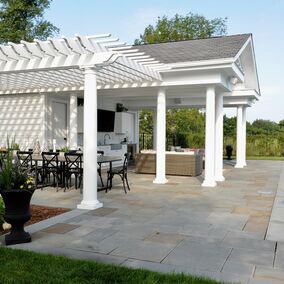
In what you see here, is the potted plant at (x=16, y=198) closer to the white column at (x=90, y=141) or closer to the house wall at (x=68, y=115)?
the white column at (x=90, y=141)

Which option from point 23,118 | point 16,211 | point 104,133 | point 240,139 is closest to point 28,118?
point 23,118

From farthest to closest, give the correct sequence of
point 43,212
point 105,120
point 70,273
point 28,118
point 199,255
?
point 105,120 < point 28,118 < point 43,212 < point 199,255 < point 70,273

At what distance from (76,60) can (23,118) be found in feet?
20.1

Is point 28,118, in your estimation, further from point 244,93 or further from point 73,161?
point 244,93

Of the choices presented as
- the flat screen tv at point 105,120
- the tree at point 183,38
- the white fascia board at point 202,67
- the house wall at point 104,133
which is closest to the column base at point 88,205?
the white fascia board at point 202,67

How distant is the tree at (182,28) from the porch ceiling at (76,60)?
72.1 ft

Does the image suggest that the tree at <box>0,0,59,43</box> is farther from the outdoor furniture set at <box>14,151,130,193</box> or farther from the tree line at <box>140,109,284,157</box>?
the outdoor furniture set at <box>14,151,130,193</box>

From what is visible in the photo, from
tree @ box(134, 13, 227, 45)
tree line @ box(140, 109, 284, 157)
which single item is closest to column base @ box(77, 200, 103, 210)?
tree line @ box(140, 109, 284, 157)

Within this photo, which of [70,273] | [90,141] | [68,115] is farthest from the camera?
[68,115]

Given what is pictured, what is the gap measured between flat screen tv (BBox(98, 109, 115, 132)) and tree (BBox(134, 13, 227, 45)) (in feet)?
56.6

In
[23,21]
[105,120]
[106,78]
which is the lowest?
[105,120]

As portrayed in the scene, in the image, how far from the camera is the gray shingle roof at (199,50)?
30.1 feet

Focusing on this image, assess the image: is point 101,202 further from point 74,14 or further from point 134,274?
point 74,14

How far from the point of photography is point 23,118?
12.3 metres
